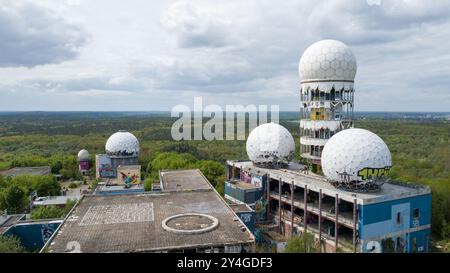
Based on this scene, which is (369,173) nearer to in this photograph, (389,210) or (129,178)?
(389,210)

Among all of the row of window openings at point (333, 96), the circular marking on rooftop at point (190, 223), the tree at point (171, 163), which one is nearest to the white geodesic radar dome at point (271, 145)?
the row of window openings at point (333, 96)

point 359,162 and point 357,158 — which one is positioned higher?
point 357,158

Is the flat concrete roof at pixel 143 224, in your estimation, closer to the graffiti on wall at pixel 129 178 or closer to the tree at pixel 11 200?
the tree at pixel 11 200

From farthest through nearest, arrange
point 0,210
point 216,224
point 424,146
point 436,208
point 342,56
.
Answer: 1. point 424,146
2. point 0,210
3. point 342,56
4. point 436,208
5. point 216,224

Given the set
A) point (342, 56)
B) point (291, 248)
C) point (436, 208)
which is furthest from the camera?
point (342, 56)

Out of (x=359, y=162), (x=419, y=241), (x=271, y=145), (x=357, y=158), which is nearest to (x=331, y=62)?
(x=271, y=145)
